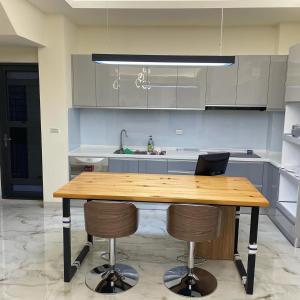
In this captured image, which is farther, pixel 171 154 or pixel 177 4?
pixel 171 154

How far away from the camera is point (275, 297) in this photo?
2.69m

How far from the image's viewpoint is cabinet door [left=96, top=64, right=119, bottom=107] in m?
4.75

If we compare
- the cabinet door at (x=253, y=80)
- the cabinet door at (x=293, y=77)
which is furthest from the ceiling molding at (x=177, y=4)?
the cabinet door at (x=253, y=80)

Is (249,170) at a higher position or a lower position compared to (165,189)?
lower

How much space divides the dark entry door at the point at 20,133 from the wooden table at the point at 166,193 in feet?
7.27

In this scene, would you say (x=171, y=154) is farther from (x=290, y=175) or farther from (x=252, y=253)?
(x=252, y=253)

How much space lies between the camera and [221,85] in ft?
15.3

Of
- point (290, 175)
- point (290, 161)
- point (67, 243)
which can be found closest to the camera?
point (67, 243)

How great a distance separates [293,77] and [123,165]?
2695 mm

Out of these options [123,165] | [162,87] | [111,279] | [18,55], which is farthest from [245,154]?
[18,55]

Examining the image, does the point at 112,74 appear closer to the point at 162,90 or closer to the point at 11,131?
the point at 162,90

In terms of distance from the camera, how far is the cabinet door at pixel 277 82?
453 centimetres

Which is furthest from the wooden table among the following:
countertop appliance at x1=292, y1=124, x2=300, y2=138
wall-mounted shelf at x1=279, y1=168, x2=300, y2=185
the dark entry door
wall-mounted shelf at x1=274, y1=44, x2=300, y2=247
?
the dark entry door

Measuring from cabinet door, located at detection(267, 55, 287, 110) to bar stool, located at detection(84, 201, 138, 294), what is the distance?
3082 millimetres
